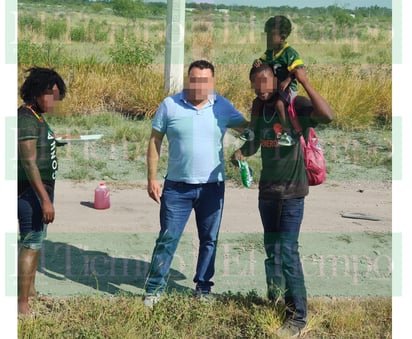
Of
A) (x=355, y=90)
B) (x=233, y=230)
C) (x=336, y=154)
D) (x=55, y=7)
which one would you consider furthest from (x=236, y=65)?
(x=55, y=7)

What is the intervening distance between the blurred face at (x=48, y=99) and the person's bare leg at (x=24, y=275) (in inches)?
38.1

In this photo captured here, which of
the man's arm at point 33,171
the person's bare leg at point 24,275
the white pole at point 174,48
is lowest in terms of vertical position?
the person's bare leg at point 24,275

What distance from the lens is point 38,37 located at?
56.9 feet

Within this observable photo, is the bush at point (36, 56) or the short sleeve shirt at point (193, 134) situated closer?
the short sleeve shirt at point (193, 134)

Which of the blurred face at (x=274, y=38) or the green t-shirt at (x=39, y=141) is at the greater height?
the blurred face at (x=274, y=38)

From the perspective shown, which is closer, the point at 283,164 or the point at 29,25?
the point at 283,164

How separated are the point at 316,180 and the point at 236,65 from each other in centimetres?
837

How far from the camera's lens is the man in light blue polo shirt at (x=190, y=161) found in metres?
4.80

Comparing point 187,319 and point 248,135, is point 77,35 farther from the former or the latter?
point 187,319

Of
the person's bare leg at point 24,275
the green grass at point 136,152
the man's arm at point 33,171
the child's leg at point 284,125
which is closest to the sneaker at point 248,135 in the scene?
the child's leg at point 284,125

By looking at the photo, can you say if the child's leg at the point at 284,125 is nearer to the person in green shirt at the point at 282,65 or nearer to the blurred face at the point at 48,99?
the person in green shirt at the point at 282,65

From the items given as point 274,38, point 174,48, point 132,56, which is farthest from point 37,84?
point 132,56

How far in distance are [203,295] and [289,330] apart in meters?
0.78

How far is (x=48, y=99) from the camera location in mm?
4637
